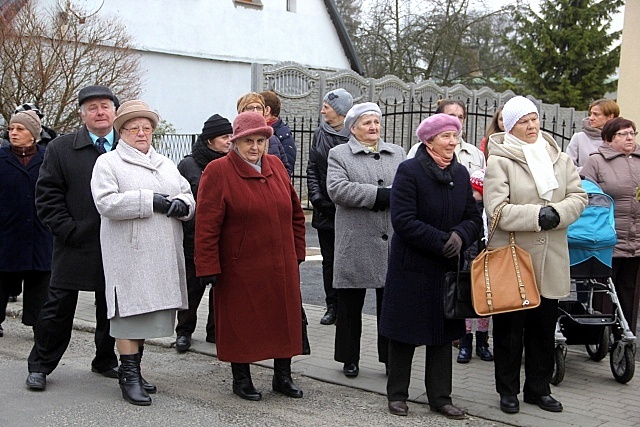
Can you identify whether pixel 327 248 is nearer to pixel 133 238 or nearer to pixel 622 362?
pixel 133 238

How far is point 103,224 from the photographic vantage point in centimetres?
600

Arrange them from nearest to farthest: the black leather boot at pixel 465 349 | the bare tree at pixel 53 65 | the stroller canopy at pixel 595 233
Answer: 1. the stroller canopy at pixel 595 233
2. the black leather boot at pixel 465 349
3. the bare tree at pixel 53 65

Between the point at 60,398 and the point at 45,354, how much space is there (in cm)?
40

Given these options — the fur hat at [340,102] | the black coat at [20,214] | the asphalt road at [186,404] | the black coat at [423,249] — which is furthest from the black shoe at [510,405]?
the black coat at [20,214]

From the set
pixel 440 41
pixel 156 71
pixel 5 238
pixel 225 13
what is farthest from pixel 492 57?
pixel 5 238

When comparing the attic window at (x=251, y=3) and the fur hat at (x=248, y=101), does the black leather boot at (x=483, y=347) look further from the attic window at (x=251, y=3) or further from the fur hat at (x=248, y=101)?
the attic window at (x=251, y=3)

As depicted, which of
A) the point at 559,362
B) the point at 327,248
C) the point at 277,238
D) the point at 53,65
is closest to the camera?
the point at 277,238

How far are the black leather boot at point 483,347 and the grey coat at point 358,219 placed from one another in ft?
4.04

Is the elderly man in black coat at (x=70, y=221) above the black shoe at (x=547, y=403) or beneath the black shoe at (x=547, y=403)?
above

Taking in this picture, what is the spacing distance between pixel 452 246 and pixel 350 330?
134 cm

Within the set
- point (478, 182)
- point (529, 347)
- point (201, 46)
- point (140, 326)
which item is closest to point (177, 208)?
point (140, 326)

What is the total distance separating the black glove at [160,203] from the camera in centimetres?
586

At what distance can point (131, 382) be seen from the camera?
5.96m

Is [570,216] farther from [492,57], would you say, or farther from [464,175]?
[492,57]
